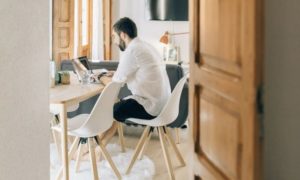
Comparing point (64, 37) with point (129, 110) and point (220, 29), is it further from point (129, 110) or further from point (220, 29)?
point (220, 29)

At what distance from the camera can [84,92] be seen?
128 inches

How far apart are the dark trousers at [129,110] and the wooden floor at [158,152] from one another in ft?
1.60

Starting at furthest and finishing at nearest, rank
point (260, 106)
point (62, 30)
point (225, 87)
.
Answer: point (62, 30) < point (225, 87) < point (260, 106)

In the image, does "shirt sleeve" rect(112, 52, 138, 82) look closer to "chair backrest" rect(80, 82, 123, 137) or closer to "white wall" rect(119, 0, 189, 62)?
"chair backrest" rect(80, 82, 123, 137)

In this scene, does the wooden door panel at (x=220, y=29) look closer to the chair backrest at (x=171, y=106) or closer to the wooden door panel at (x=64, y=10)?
the chair backrest at (x=171, y=106)

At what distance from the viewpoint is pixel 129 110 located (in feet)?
12.0

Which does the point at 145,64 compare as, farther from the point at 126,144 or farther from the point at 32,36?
the point at 32,36

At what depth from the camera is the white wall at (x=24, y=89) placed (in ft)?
4.06

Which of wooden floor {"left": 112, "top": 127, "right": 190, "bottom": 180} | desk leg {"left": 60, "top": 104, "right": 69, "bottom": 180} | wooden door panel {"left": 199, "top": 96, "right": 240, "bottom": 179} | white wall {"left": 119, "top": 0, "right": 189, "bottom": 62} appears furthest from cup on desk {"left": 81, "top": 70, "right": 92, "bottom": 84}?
white wall {"left": 119, "top": 0, "right": 189, "bottom": 62}

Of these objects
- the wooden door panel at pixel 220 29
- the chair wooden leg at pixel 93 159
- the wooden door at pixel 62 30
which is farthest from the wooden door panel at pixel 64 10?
the wooden door panel at pixel 220 29

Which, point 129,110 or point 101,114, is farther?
point 129,110

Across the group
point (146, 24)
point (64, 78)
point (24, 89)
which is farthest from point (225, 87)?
point (146, 24)

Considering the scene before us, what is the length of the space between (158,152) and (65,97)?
152cm

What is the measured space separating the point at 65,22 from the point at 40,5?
3876mm
